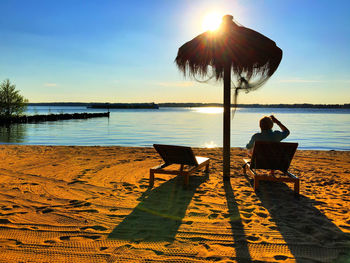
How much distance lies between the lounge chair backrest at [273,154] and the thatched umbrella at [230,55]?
3.14ft

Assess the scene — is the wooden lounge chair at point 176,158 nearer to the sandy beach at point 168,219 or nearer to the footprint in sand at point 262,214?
the sandy beach at point 168,219

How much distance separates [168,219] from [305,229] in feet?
6.30

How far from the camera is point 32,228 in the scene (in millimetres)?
3838

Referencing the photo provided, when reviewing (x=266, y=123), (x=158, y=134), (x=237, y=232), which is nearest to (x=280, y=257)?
(x=237, y=232)

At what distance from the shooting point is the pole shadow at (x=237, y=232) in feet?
10.5

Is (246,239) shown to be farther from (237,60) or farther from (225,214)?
(237,60)

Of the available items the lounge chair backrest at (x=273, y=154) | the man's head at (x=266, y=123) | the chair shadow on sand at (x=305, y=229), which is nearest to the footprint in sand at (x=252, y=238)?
the chair shadow on sand at (x=305, y=229)

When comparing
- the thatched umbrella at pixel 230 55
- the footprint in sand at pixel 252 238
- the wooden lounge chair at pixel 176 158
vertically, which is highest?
the thatched umbrella at pixel 230 55

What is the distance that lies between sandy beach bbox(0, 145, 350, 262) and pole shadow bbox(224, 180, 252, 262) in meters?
0.01

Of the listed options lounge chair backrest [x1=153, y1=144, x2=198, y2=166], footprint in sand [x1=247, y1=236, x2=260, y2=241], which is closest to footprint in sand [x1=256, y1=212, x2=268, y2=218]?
footprint in sand [x1=247, y1=236, x2=260, y2=241]

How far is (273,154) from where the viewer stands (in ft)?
19.0

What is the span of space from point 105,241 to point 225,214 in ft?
6.26

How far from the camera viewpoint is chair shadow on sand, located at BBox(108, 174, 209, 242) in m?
3.68

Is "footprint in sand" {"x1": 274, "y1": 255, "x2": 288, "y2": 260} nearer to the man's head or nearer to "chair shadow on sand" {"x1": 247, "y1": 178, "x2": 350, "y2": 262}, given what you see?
"chair shadow on sand" {"x1": 247, "y1": 178, "x2": 350, "y2": 262}
